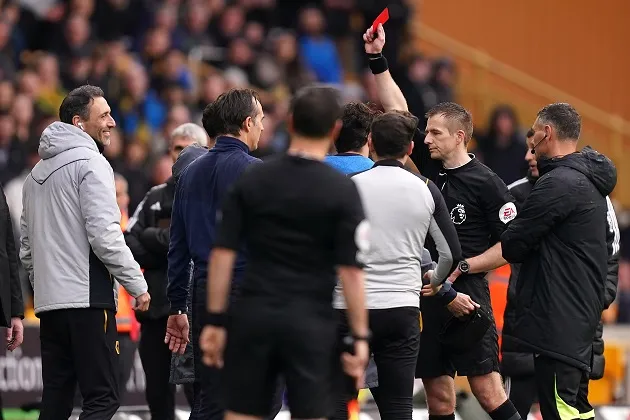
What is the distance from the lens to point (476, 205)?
7984 mm

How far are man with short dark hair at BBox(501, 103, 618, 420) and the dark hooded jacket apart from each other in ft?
7.64

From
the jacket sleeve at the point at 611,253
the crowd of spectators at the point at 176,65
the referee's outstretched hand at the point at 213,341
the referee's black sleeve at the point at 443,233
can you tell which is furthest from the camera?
the crowd of spectators at the point at 176,65

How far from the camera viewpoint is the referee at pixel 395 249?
698 cm

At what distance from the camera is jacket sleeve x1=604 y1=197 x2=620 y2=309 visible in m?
8.12

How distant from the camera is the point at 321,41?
59.7ft

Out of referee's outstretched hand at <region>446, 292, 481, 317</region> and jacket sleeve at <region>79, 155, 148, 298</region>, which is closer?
jacket sleeve at <region>79, 155, 148, 298</region>

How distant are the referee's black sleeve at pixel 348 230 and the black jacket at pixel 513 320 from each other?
2689 millimetres

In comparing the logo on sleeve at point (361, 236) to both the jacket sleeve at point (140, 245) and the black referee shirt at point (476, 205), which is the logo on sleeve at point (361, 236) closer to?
the black referee shirt at point (476, 205)

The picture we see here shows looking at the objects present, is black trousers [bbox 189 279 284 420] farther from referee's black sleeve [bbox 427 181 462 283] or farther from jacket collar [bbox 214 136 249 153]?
referee's black sleeve [bbox 427 181 462 283]

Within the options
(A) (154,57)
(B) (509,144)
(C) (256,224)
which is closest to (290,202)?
(C) (256,224)

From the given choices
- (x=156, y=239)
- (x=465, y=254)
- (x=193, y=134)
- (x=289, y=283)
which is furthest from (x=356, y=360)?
(x=193, y=134)

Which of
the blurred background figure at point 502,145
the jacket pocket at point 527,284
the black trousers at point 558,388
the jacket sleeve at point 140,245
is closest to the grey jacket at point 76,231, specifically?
the jacket sleeve at point 140,245

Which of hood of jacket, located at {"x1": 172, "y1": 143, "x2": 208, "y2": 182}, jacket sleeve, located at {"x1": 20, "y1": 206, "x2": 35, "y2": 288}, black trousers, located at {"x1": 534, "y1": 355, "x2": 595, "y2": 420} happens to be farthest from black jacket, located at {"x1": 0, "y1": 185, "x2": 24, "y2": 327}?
black trousers, located at {"x1": 534, "y1": 355, "x2": 595, "y2": 420}

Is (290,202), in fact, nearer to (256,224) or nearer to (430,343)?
(256,224)
